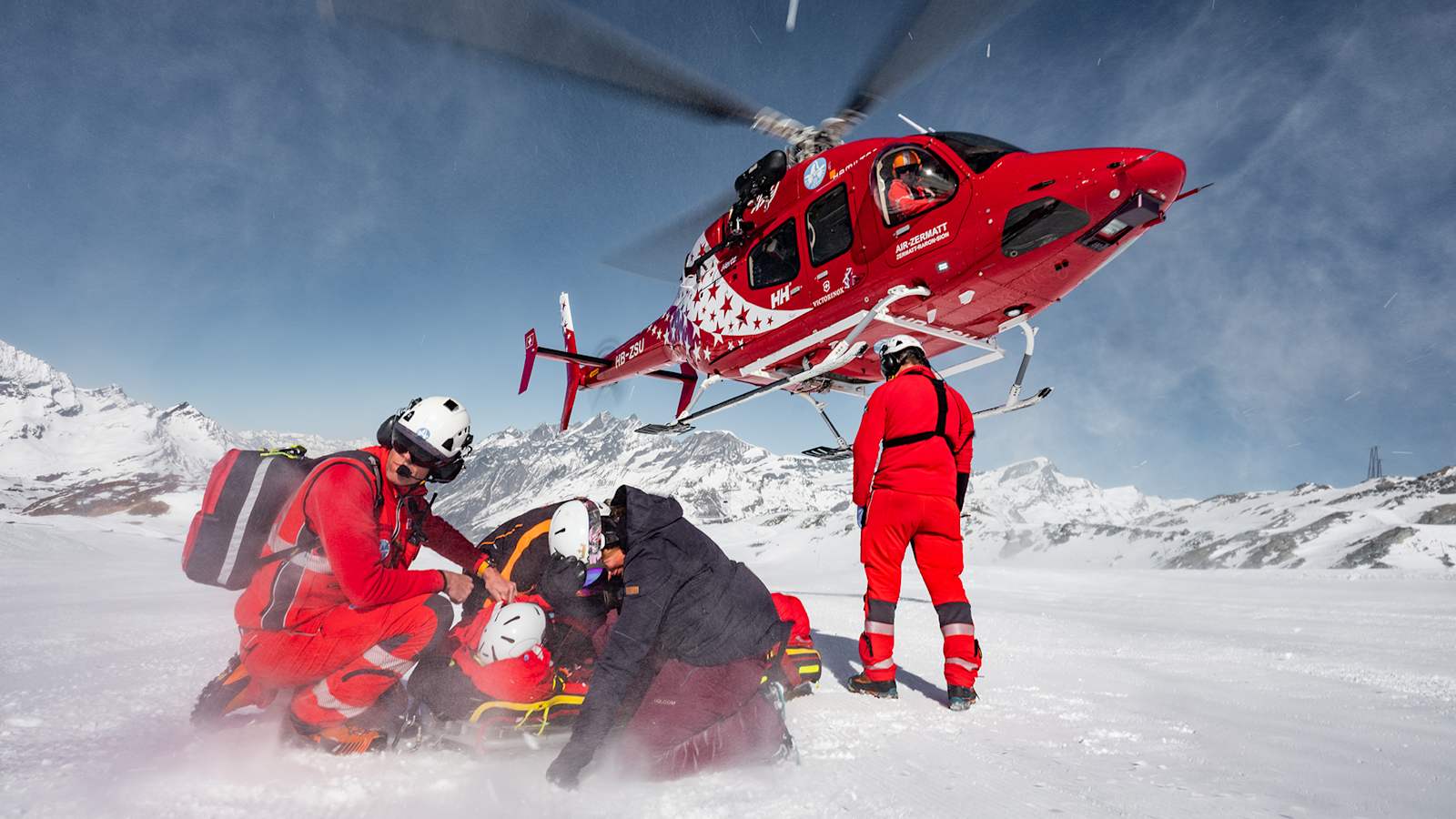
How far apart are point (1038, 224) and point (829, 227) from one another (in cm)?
→ 176

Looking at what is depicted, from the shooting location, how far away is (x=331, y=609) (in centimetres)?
295

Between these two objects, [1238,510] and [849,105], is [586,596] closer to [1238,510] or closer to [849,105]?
[849,105]

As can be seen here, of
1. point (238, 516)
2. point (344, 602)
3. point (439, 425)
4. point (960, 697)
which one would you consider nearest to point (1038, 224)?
point (960, 697)

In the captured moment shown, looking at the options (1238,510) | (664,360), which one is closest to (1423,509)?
(1238,510)

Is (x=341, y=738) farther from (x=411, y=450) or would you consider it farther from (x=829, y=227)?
(x=829, y=227)

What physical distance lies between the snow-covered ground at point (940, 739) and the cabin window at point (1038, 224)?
9.92ft

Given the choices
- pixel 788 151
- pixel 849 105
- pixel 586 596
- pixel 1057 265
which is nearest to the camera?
pixel 586 596

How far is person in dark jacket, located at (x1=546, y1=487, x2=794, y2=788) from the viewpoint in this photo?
2482 millimetres

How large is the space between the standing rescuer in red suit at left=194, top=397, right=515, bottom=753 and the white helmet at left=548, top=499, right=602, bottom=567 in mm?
591

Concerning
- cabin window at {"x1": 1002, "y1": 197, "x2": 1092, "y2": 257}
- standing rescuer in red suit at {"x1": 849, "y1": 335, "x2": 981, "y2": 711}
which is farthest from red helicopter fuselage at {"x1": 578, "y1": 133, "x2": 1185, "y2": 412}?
standing rescuer in red suit at {"x1": 849, "y1": 335, "x2": 981, "y2": 711}

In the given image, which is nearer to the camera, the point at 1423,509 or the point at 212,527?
the point at 212,527

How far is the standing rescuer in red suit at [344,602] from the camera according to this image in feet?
8.96

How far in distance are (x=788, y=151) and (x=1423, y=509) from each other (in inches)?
846

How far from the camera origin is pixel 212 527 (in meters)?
2.70
